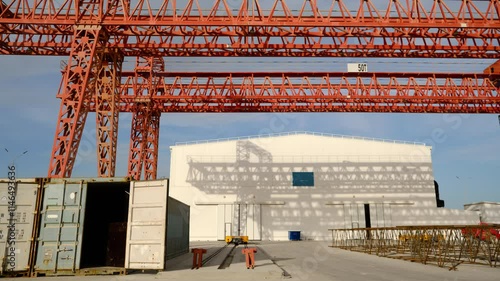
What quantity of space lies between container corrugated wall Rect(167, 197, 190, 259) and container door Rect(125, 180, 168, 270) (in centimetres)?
259

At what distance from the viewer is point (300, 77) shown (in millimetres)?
29281

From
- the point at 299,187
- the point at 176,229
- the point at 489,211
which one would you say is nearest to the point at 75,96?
the point at 176,229

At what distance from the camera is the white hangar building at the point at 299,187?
39.2 metres

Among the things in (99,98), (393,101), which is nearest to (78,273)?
(99,98)

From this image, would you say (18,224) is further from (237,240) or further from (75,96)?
(237,240)

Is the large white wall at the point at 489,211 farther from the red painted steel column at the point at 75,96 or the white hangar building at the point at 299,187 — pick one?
the red painted steel column at the point at 75,96

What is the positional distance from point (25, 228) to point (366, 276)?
1123cm

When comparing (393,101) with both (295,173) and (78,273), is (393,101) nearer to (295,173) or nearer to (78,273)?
(295,173)

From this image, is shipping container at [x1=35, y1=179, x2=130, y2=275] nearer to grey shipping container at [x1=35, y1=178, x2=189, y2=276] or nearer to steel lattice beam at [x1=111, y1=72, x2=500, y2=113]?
grey shipping container at [x1=35, y1=178, x2=189, y2=276]

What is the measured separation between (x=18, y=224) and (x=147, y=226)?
415 centimetres

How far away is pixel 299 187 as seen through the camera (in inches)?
1569

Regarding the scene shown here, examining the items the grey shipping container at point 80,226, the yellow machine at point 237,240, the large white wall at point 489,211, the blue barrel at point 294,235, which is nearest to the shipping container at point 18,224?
the grey shipping container at point 80,226

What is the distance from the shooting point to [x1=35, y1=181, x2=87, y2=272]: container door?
38.5ft

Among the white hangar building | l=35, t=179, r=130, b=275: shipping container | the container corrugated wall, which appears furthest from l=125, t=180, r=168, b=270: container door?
the white hangar building
